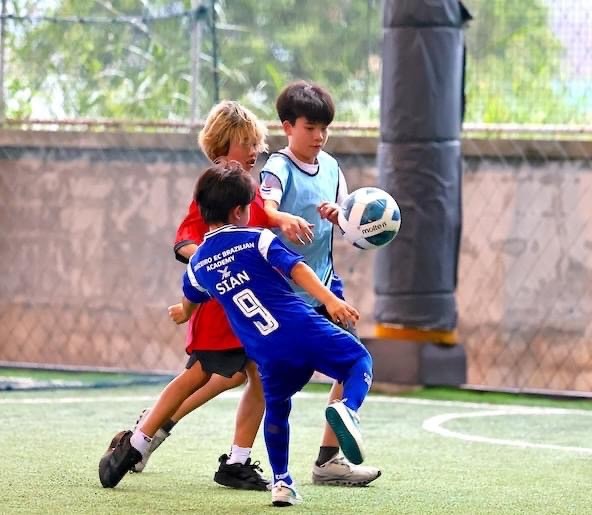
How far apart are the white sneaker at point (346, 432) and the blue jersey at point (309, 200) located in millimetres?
1074

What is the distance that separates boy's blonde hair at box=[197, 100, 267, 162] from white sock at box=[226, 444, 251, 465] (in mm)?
1124

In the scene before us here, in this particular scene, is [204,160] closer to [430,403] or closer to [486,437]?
[430,403]

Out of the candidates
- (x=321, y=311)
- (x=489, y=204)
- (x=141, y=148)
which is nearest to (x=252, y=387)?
(x=321, y=311)

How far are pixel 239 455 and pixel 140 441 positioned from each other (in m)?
0.37

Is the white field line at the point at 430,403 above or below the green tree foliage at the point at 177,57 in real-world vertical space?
below

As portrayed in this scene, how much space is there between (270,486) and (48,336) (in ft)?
18.9

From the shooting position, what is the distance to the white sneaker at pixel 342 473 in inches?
236

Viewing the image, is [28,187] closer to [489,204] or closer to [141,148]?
[141,148]

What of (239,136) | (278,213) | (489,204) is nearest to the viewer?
(278,213)

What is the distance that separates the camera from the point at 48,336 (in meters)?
11.4

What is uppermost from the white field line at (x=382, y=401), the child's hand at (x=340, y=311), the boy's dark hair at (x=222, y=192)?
the boy's dark hair at (x=222, y=192)

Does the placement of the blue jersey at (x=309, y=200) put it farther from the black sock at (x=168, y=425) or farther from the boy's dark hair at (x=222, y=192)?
the black sock at (x=168, y=425)

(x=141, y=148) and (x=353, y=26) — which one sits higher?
(x=353, y=26)

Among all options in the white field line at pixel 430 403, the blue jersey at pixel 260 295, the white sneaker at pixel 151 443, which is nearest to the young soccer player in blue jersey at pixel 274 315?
the blue jersey at pixel 260 295
